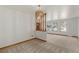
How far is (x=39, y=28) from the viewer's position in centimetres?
163

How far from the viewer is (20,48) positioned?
1.57 meters

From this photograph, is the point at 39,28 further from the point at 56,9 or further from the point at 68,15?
the point at 68,15

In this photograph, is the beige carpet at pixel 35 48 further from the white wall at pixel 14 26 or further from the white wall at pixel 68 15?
the white wall at pixel 68 15

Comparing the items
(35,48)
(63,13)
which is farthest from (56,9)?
(35,48)

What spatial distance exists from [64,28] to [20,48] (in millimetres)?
889

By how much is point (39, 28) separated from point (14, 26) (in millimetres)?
466

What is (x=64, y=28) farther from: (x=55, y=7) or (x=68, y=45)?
(x=55, y=7)

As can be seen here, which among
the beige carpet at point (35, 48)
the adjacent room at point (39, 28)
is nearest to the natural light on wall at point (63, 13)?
the adjacent room at point (39, 28)

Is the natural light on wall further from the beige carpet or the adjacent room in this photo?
the beige carpet

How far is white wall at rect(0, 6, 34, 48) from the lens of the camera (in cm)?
149

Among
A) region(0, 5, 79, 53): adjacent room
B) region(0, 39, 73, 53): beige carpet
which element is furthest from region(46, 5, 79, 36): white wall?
region(0, 39, 73, 53): beige carpet

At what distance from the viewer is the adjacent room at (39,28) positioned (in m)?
1.50
